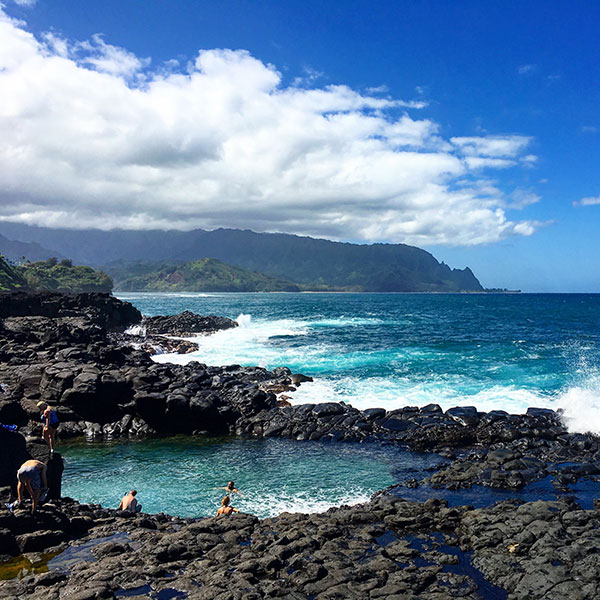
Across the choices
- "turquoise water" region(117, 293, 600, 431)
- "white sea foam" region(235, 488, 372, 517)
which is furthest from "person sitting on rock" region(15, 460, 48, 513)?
"turquoise water" region(117, 293, 600, 431)

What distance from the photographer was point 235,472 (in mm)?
21875

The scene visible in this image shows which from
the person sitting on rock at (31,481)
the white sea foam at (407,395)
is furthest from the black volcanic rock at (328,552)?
the white sea foam at (407,395)

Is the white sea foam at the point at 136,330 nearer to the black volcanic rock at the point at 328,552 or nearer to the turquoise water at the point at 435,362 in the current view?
the turquoise water at the point at 435,362

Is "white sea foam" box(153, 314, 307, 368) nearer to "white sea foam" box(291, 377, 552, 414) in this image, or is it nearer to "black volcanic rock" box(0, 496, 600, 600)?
"white sea foam" box(291, 377, 552, 414)

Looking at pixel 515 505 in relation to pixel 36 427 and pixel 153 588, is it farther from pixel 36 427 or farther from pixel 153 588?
pixel 36 427

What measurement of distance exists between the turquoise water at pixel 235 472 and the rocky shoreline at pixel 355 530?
1.50 metres

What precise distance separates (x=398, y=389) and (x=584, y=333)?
5353cm

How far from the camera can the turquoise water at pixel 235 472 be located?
18641 millimetres

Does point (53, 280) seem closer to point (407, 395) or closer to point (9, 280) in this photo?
point (9, 280)

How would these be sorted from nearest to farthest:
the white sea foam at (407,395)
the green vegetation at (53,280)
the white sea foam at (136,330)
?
the white sea foam at (407,395) → the white sea foam at (136,330) → the green vegetation at (53,280)

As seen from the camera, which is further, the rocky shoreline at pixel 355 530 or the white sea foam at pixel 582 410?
the white sea foam at pixel 582 410

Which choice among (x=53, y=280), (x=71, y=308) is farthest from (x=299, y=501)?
(x=53, y=280)

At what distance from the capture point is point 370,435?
86.1 feet

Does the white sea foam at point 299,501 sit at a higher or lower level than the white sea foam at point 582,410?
lower
